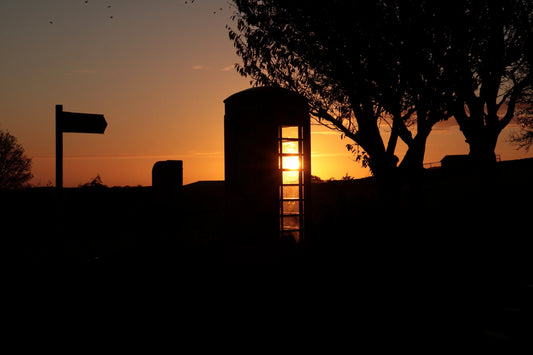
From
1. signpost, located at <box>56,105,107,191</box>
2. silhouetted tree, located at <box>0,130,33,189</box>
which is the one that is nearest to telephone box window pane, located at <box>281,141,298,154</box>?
signpost, located at <box>56,105,107,191</box>

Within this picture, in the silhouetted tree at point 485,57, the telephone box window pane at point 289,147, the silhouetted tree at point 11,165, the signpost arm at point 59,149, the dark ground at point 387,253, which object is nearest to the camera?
the dark ground at point 387,253

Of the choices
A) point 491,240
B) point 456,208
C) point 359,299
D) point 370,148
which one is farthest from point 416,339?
point 456,208

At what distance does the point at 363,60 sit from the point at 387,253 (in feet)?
21.9

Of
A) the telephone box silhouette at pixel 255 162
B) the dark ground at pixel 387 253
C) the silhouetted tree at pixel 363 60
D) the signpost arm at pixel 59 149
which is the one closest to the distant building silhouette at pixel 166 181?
the dark ground at pixel 387 253

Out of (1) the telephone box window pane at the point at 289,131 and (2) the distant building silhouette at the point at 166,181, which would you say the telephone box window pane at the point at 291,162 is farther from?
(2) the distant building silhouette at the point at 166,181

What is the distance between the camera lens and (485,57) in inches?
526

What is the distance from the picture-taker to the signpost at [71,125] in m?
7.08

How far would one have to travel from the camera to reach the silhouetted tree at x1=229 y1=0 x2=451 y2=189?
39.6 ft

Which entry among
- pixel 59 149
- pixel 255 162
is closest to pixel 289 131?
pixel 255 162

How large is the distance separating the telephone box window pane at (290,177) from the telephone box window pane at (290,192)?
0.11m

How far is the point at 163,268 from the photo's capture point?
838 cm

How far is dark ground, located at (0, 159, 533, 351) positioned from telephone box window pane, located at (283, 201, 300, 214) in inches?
25.4

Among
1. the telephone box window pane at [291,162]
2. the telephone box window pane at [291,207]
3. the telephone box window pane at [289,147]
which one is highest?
the telephone box window pane at [289,147]

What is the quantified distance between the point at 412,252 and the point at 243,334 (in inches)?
213
